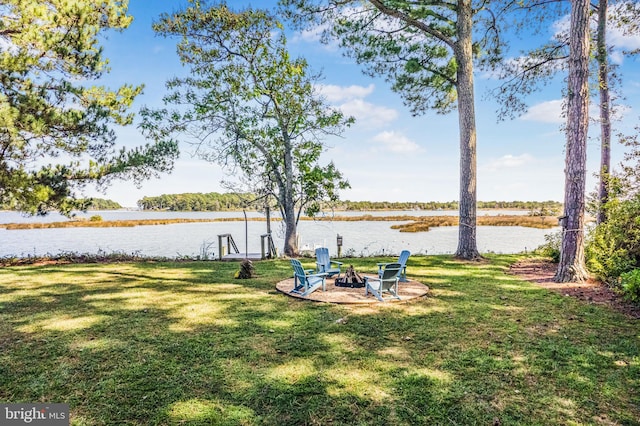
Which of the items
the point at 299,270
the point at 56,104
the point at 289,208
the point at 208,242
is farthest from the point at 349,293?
the point at 208,242

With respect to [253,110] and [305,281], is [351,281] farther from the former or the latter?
[253,110]

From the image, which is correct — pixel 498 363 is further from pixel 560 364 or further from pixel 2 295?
pixel 2 295

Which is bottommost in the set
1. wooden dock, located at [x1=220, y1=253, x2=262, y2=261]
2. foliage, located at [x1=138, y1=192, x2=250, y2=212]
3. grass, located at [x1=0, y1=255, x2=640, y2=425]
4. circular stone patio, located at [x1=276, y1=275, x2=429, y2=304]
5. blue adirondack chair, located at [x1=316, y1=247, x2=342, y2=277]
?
wooden dock, located at [x1=220, y1=253, x2=262, y2=261]

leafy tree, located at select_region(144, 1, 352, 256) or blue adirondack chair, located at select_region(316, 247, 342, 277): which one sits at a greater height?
leafy tree, located at select_region(144, 1, 352, 256)

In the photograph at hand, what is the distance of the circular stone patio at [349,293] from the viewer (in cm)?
637

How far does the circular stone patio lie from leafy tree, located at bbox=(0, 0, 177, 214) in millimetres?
6855

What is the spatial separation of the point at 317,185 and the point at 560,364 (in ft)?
34.1

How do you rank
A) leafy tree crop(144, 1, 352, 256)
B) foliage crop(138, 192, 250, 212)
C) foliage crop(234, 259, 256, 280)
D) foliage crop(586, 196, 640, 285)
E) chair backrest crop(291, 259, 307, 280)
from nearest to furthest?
chair backrest crop(291, 259, 307, 280), foliage crop(586, 196, 640, 285), foliage crop(234, 259, 256, 280), leafy tree crop(144, 1, 352, 256), foliage crop(138, 192, 250, 212)

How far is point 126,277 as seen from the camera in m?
8.96

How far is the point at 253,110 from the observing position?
13.4m

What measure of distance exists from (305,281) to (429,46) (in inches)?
390

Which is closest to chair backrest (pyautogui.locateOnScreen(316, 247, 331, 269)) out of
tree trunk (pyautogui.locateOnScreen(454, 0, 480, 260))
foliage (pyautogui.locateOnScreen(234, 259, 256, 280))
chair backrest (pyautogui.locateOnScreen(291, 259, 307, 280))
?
chair backrest (pyautogui.locateOnScreen(291, 259, 307, 280))

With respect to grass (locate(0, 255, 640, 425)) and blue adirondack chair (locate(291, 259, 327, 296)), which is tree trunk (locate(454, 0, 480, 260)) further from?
blue adirondack chair (locate(291, 259, 327, 296))

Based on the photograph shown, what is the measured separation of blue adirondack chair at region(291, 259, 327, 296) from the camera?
21.9ft
